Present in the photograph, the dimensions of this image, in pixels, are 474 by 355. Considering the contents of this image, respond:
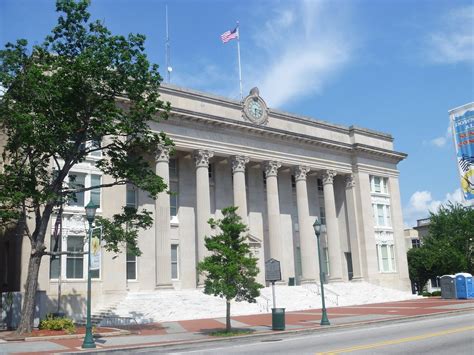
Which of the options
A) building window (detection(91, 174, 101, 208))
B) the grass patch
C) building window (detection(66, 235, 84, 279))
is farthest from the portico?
the grass patch

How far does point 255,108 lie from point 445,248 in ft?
88.2

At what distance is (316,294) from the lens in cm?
4334

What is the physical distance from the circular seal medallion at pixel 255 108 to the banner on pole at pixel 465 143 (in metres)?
25.9

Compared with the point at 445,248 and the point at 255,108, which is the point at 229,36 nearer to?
the point at 255,108

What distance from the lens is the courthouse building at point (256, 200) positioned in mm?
36438

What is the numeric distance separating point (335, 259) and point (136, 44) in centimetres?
3195

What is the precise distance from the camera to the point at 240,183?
144ft

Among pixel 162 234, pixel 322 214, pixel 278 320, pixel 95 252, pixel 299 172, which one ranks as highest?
pixel 299 172

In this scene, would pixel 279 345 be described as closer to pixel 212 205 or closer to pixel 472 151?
pixel 472 151

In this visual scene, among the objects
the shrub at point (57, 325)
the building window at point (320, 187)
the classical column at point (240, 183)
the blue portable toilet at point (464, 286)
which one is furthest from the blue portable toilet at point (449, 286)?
the shrub at point (57, 325)

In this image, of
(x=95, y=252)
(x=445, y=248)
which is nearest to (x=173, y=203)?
(x=95, y=252)

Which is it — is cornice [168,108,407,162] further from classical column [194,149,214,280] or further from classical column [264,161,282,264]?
classical column [264,161,282,264]

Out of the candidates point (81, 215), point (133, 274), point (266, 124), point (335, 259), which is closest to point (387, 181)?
point (335, 259)

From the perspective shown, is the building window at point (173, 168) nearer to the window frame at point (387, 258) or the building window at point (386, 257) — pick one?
the window frame at point (387, 258)
